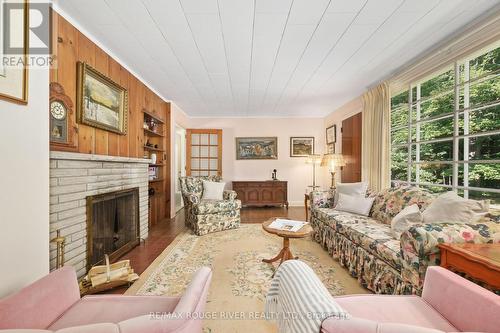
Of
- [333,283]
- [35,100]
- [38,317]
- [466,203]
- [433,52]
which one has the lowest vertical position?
[333,283]

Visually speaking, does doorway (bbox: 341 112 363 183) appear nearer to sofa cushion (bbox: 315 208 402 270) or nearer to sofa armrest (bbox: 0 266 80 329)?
sofa cushion (bbox: 315 208 402 270)

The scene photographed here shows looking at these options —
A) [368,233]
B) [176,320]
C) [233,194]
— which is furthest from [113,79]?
[368,233]

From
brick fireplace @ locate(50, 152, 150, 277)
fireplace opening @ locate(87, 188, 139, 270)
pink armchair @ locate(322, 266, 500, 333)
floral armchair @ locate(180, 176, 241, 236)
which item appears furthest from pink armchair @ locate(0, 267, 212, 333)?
floral armchair @ locate(180, 176, 241, 236)

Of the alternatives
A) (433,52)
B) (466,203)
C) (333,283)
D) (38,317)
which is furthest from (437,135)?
(38,317)

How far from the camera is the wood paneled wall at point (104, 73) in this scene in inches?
78.2

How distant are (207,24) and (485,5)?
242 cm

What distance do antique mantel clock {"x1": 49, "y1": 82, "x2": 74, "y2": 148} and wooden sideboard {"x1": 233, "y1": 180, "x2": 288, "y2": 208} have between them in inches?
146

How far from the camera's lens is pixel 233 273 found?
2.23 meters

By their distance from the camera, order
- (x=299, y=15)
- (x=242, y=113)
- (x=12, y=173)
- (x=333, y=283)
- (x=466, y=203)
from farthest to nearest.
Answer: (x=242, y=113) < (x=333, y=283) < (x=299, y=15) < (x=466, y=203) < (x=12, y=173)

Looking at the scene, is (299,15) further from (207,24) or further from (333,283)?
(333,283)

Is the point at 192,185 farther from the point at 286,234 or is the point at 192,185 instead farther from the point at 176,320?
the point at 176,320

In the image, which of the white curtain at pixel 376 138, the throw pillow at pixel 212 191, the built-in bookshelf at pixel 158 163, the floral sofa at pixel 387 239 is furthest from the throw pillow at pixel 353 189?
the built-in bookshelf at pixel 158 163

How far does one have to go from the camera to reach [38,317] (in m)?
0.86

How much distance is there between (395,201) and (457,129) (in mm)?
1030
